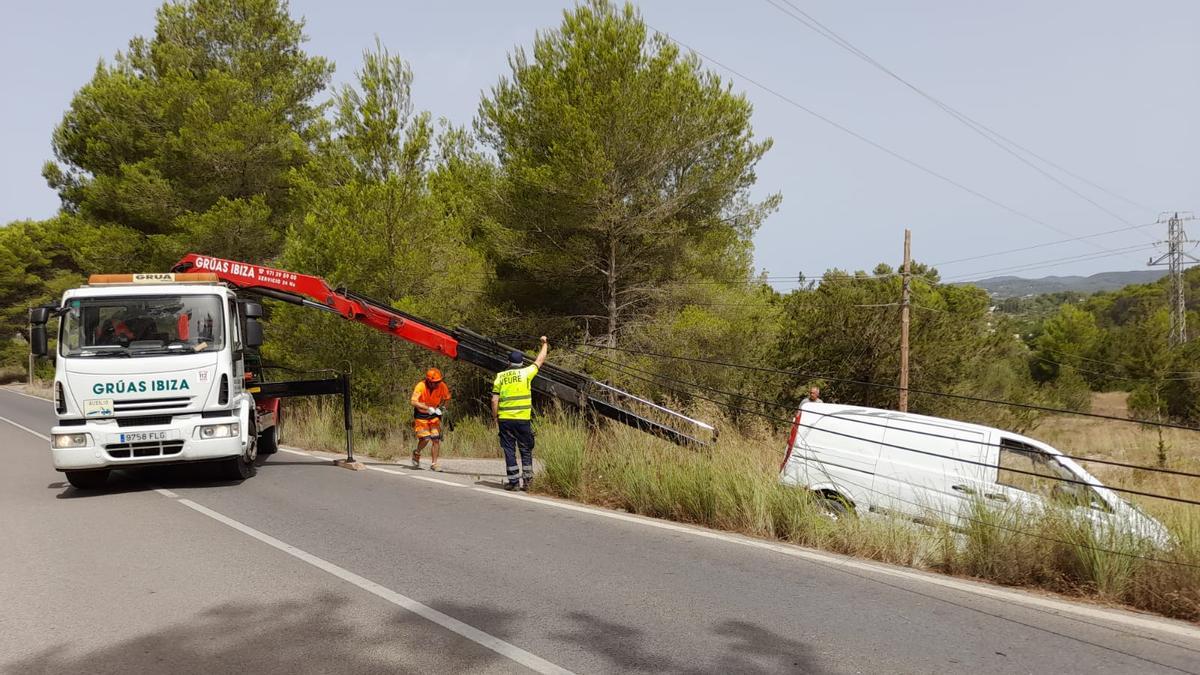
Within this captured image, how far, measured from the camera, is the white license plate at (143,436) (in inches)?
342

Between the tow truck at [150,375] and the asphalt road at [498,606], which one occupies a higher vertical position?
the tow truck at [150,375]

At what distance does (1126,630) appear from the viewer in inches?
166

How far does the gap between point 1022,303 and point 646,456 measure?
616 feet

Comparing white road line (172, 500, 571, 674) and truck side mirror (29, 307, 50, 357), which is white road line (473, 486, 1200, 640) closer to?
white road line (172, 500, 571, 674)

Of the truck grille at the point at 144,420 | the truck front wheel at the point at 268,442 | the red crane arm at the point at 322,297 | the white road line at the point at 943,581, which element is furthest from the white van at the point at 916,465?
the truck front wheel at the point at 268,442

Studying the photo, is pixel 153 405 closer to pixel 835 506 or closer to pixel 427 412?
pixel 427 412

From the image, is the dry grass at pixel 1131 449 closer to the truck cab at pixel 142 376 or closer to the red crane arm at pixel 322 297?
the red crane arm at pixel 322 297

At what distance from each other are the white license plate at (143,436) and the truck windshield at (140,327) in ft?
3.14

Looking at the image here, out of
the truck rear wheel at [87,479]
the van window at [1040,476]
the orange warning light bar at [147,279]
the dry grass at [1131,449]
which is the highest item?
the orange warning light bar at [147,279]

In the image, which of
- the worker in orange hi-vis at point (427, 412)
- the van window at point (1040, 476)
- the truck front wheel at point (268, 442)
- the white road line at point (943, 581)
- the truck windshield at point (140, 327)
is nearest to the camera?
the white road line at point (943, 581)

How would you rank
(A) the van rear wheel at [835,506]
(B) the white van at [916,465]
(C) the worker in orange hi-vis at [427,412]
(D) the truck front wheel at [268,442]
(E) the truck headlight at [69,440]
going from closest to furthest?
1. (B) the white van at [916,465]
2. (A) the van rear wheel at [835,506]
3. (E) the truck headlight at [69,440]
4. (C) the worker in orange hi-vis at [427,412]
5. (D) the truck front wheel at [268,442]

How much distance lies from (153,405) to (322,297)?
3306 millimetres

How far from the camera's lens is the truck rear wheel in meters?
9.55

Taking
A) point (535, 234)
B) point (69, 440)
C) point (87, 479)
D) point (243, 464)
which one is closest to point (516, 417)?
point (243, 464)
